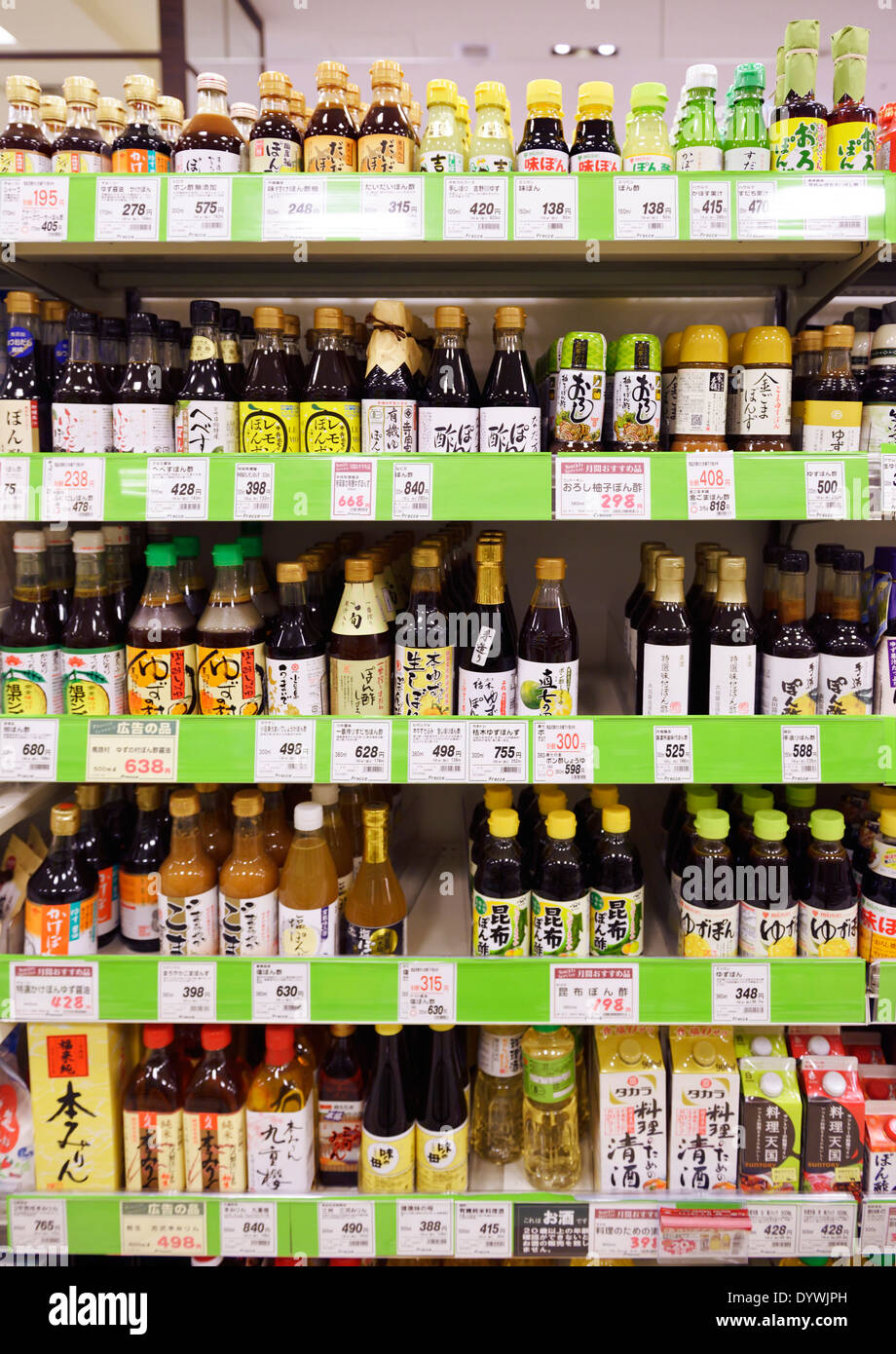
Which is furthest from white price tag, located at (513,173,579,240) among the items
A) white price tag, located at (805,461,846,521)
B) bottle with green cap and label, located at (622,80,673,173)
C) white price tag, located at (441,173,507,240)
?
white price tag, located at (805,461,846,521)

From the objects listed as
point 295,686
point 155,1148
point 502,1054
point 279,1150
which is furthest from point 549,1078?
point 295,686

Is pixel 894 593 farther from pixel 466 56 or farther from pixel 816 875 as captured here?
pixel 466 56

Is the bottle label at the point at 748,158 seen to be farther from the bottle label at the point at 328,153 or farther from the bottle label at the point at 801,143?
the bottle label at the point at 328,153

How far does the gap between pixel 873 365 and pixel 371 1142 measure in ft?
4.97

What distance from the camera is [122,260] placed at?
1.63 metres

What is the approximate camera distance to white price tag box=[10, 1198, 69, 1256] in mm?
1389

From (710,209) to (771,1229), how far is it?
161 centimetres

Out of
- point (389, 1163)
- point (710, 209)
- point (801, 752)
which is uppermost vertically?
point (710, 209)

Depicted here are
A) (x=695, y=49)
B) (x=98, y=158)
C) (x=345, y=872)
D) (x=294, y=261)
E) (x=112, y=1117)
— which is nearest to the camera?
(x=98, y=158)

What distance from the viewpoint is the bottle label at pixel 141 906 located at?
4.64 ft

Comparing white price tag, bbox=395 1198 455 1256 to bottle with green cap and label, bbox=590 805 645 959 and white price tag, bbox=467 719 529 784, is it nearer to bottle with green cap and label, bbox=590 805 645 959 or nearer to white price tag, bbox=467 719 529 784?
bottle with green cap and label, bbox=590 805 645 959

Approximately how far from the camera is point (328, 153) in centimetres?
127

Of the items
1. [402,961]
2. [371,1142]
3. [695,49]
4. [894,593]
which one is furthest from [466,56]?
[371,1142]

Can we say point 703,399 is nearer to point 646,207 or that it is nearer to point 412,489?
point 646,207
